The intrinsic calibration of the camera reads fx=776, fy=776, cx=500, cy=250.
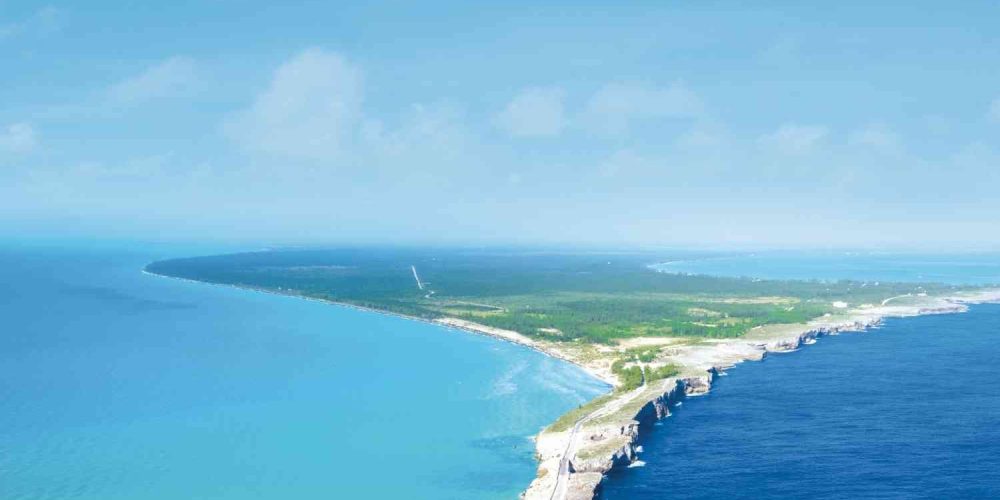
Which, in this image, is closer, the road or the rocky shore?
the road

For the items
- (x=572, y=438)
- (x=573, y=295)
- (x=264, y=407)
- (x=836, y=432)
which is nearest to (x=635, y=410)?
(x=572, y=438)

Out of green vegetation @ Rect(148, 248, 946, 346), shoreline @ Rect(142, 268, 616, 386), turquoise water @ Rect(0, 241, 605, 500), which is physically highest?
green vegetation @ Rect(148, 248, 946, 346)

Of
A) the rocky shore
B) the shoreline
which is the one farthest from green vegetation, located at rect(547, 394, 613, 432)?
the shoreline

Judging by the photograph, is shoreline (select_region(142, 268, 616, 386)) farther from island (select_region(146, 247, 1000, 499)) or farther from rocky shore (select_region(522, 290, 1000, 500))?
rocky shore (select_region(522, 290, 1000, 500))

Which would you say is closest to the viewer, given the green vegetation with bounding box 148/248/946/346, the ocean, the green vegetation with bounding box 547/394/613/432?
the ocean

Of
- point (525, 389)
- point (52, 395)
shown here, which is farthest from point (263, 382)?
point (525, 389)

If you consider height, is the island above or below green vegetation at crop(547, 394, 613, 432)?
above

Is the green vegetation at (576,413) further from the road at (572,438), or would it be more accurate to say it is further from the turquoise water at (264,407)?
the turquoise water at (264,407)

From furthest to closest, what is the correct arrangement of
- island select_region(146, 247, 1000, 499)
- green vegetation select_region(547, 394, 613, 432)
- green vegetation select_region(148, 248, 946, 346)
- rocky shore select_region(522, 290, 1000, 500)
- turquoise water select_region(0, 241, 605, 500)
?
1. green vegetation select_region(148, 248, 946, 346)
2. green vegetation select_region(547, 394, 613, 432)
3. island select_region(146, 247, 1000, 499)
4. turquoise water select_region(0, 241, 605, 500)
5. rocky shore select_region(522, 290, 1000, 500)
